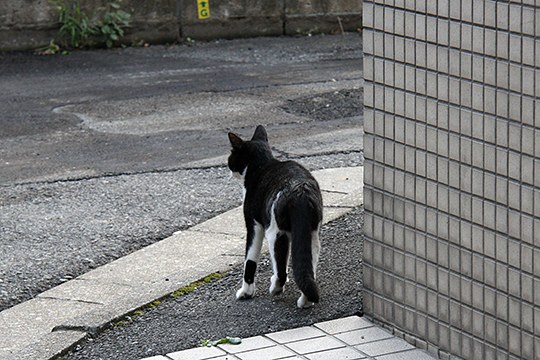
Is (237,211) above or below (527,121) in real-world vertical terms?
below

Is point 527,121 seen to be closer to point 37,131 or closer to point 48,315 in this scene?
point 48,315

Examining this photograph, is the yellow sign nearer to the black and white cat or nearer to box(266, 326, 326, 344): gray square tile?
the black and white cat

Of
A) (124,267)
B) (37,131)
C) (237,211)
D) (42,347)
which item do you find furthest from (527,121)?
(37,131)

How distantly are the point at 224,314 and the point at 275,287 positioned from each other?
1.04 ft

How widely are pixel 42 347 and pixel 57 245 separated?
177 centimetres

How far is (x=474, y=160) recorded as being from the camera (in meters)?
4.69

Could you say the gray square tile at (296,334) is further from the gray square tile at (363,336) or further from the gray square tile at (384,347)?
the gray square tile at (384,347)

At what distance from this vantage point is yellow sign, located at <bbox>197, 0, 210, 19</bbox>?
14344mm

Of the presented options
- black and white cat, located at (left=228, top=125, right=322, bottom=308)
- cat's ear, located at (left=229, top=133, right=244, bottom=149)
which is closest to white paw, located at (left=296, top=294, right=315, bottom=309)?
black and white cat, located at (left=228, top=125, right=322, bottom=308)

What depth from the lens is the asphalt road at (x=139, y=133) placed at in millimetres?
7352

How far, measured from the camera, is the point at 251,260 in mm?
5871

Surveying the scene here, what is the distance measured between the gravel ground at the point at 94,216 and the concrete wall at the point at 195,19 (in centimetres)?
577

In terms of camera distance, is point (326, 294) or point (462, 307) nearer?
point (462, 307)

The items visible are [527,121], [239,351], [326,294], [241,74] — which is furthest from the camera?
[241,74]
